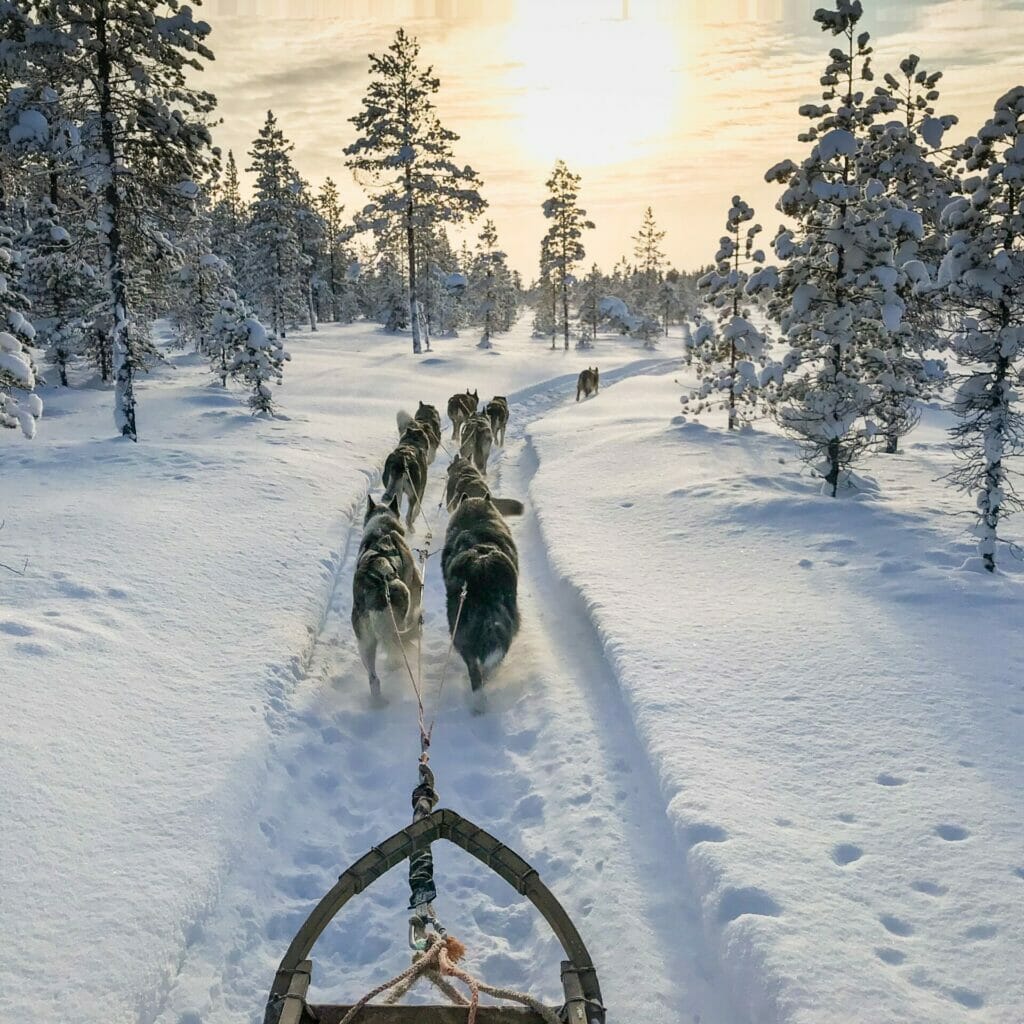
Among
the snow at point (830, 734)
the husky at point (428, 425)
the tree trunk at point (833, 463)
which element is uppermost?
the husky at point (428, 425)

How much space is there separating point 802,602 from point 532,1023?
20.3 feet

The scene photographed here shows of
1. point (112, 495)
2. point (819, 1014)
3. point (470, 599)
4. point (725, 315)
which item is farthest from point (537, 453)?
point (819, 1014)

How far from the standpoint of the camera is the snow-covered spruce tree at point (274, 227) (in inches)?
1678

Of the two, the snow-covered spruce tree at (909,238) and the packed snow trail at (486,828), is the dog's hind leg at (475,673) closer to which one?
the packed snow trail at (486,828)

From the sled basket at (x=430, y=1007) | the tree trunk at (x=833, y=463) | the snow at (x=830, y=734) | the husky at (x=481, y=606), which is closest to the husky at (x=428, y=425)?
the snow at (x=830, y=734)

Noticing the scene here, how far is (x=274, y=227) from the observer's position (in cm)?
4309

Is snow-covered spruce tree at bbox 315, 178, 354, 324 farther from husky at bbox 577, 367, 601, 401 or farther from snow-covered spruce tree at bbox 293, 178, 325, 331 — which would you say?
husky at bbox 577, 367, 601, 401

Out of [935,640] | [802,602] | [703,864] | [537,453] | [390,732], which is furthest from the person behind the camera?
[537,453]

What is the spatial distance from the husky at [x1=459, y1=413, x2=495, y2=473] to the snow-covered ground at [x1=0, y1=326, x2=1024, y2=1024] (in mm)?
3944

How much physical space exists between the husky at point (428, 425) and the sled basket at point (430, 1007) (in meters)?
11.3

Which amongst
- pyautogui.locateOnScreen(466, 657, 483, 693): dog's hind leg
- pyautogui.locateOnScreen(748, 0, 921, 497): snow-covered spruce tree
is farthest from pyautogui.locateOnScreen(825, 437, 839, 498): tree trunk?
pyautogui.locateOnScreen(466, 657, 483, 693): dog's hind leg

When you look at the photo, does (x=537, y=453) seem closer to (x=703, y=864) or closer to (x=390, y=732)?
(x=390, y=732)

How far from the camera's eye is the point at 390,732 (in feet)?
19.6

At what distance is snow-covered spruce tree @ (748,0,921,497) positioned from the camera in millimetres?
10852
